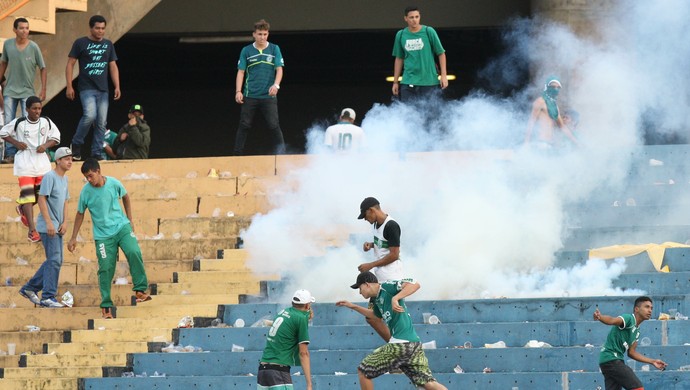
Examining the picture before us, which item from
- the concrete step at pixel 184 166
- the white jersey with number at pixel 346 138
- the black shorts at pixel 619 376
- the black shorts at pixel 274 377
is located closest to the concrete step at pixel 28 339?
the concrete step at pixel 184 166

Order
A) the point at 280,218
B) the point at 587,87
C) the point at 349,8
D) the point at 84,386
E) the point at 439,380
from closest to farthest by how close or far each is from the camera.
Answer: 1. the point at 439,380
2. the point at 84,386
3. the point at 280,218
4. the point at 587,87
5. the point at 349,8

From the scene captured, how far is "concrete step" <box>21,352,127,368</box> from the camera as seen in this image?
15.1 meters

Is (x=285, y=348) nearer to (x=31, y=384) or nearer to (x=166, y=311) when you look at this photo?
(x=166, y=311)

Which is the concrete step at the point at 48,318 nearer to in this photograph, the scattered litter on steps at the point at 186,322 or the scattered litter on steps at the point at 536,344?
the scattered litter on steps at the point at 186,322

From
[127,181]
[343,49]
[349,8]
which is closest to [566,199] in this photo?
[127,181]

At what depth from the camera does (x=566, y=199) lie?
57.0 feet

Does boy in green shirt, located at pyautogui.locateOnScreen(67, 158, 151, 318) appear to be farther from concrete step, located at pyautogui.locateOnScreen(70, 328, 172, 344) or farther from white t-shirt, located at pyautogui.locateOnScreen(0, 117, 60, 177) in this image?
white t-shirt, located at pyautogui.locateOnScreen(0, 117, 60, 177)

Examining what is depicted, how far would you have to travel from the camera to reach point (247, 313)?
15.4 meters

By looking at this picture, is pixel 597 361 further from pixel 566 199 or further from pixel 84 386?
pixel 84 386

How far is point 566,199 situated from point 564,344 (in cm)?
351

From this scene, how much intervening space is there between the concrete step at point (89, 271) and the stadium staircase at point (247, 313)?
17mm

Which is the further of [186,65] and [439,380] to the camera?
[186,65]

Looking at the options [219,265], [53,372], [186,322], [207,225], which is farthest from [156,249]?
[53,372]

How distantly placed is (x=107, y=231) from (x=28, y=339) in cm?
156
